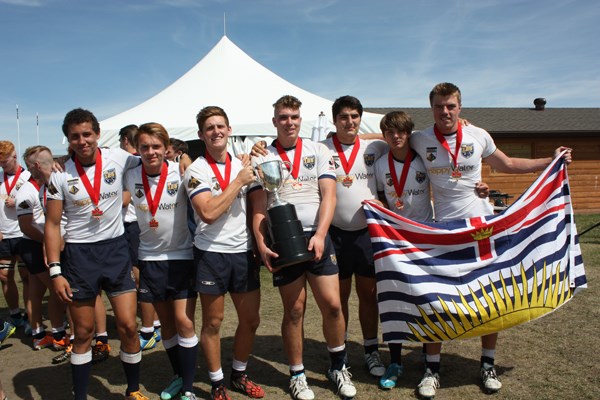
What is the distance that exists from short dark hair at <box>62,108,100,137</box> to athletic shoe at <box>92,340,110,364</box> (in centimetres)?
244

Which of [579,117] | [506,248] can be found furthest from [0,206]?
[579,117]

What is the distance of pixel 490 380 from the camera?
3723 millimetres

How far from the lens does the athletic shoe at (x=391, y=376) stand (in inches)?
150

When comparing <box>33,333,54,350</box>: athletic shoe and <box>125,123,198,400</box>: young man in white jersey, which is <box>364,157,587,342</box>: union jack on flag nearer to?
<box>125,123,198,400</box>: young man in white jersey

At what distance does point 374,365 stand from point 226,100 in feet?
24.9

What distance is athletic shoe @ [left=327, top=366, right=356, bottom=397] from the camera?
11.9 ft

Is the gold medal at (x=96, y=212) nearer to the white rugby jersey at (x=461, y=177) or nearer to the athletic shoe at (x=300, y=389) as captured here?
the athletic shoe at (x=300, y=389)

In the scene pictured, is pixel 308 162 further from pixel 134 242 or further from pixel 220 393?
pixel 134 242

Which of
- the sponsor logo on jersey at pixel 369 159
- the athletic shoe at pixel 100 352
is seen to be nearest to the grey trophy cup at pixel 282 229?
the sponsor logo on jersey at pixel 369 159

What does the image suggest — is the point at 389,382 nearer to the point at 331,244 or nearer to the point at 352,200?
the point at 331,244

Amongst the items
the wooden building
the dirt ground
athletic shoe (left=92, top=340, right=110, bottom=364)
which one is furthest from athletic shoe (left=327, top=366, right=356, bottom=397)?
the wooden building

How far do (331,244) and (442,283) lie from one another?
907 millimetres

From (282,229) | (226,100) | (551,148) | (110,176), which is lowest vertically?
(282,229)

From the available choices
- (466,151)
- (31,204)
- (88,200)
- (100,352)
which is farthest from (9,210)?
(466,151)
